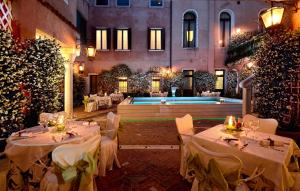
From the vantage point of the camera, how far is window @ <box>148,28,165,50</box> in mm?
19011

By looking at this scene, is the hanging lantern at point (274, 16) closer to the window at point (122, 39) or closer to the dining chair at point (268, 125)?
the dining chair at point (268, 125)

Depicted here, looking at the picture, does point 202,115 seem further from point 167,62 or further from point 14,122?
point 167,62

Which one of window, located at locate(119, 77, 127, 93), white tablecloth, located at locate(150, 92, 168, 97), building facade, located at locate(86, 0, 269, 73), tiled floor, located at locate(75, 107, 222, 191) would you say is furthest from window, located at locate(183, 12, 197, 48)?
tiled floor, located at locate(75, 107, 222, 191)

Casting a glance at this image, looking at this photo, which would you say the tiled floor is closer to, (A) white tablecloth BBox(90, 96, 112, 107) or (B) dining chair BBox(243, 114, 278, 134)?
(B) dining chair BBox(243, 114, 278, 134)

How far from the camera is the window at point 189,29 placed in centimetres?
1933

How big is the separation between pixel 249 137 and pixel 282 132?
2344 mm

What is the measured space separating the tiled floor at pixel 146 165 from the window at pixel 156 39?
503 inches

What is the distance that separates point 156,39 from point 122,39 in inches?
111

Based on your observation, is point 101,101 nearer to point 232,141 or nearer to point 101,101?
point 101,101

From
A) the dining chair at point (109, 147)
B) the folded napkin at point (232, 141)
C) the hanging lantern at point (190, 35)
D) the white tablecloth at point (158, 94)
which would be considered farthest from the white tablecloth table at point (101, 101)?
the folded napkin at point (232, 141)

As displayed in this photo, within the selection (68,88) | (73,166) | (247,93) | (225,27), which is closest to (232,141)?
(73,166)

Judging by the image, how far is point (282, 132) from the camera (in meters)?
5.27

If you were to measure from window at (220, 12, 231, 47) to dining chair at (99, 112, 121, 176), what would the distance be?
16680 millimetres

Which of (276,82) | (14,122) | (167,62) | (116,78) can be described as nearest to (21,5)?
(14,122)
